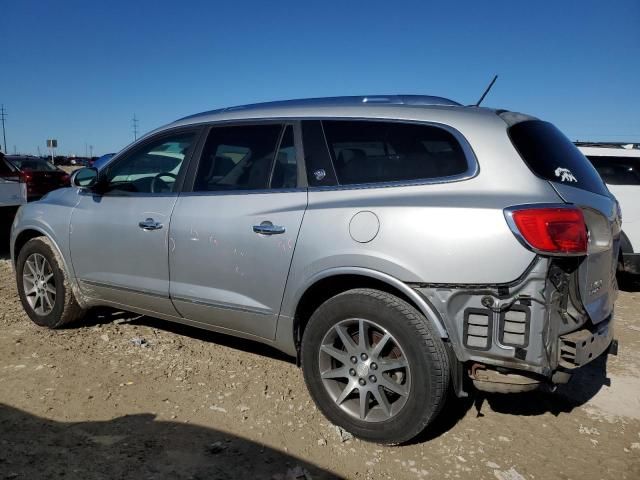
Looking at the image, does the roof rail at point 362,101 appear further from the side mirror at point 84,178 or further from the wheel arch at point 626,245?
the wheel arch at point 626,245

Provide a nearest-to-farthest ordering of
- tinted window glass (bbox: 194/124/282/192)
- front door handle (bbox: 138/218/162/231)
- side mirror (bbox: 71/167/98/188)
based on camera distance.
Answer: tinted window glass (bbox: 194/124/282/192) < front door handle (bbox: 138/218/162/231) < side mirror (bbox: 71/167/98/188)

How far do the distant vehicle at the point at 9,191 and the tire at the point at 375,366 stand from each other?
6381 mm

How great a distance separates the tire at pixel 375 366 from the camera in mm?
2596

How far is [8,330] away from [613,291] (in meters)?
4.63

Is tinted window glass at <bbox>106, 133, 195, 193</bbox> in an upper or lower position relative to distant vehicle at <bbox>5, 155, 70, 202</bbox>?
upper

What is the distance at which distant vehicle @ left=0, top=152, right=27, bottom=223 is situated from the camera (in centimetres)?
748

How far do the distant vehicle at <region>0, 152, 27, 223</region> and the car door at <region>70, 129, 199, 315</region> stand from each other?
13.5 feet

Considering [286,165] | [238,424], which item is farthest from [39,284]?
[286,165]

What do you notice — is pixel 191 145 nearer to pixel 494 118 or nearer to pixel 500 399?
pixel 494 118

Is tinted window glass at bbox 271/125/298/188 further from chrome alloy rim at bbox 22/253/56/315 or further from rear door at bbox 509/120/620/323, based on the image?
chrome alloy rim at bbox 22/253/56/315

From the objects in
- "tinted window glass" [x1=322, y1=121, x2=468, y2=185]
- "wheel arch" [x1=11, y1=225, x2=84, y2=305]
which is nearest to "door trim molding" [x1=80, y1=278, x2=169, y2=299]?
"wheel arch" [x1=11, y1=225, x2=84, y2=305]

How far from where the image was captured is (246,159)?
3.42 meters

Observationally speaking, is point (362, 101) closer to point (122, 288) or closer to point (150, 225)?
point (150, 225)

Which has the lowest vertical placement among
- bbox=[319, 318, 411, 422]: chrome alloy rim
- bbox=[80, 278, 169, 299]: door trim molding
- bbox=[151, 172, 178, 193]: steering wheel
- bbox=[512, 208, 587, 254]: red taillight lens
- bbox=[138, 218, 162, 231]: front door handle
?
bbox=[319, 318, 411, 422]: chrome alloy rim
